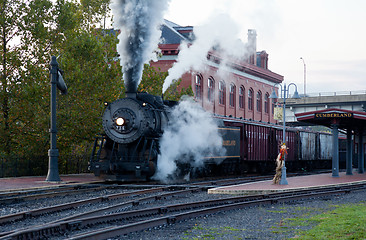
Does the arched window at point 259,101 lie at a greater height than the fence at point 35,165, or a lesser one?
greater

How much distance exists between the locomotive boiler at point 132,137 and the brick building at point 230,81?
20877 mm

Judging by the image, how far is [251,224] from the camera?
10.2 m

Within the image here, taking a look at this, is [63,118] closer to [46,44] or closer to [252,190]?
[46,44]

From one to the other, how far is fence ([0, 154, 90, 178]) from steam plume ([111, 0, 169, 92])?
7.69m

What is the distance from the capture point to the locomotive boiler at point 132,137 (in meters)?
18.5

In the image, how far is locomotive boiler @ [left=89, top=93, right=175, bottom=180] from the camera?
60.8 ft

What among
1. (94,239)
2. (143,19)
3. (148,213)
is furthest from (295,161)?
(94,239)

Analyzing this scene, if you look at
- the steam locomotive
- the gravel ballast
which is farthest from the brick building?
the gravel ballast

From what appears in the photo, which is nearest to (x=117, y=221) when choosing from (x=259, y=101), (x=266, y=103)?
(x=259, y=101)

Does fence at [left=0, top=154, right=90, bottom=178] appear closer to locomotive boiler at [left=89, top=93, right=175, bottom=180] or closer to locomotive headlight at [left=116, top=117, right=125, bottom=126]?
locomotive boiler at [left=89, top=93, right=175, bottom=180]

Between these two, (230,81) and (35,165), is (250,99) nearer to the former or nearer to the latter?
(230,81)

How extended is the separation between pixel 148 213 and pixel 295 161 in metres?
26.0

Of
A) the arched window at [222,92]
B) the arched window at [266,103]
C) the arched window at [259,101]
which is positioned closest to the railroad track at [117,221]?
the arched window at [222,92]

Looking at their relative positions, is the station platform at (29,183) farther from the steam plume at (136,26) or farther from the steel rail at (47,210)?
the steam plume at (136,26)
